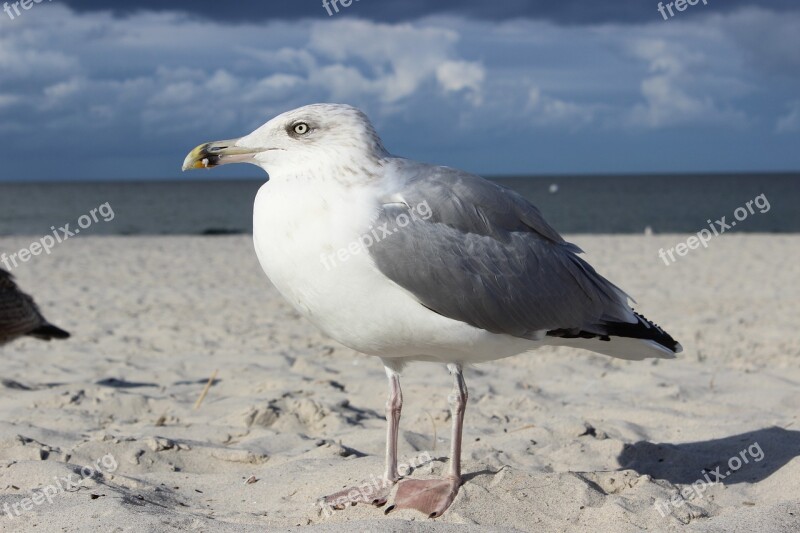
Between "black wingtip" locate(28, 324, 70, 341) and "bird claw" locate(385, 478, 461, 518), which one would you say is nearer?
"bird claw" locate(385, 478, 461, 518)

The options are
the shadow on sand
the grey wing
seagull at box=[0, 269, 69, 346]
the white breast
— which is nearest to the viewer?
the white breast

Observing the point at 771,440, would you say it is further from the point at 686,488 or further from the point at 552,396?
the point at 552,396

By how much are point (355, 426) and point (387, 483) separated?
1.46 metres

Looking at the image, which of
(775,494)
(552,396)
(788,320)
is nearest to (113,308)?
(552,396)

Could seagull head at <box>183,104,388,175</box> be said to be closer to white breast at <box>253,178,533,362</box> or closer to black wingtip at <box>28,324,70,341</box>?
white breast at <box>253,178,533,362</box>

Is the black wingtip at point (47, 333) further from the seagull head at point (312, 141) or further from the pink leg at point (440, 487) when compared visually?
the pink leg at point (440, 487)

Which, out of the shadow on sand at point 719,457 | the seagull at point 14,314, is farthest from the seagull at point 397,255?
the seagull at point 14,314

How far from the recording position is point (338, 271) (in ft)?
10.0

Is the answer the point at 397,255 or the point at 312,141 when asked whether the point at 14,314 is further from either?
the point at 397,255

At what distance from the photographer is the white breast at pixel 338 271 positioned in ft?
9.98

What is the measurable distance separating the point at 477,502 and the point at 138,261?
45.9 feet

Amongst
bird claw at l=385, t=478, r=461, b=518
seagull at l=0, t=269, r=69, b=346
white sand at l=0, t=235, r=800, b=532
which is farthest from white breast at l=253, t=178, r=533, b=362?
seagull at l=0, t=269, r=69, b=346

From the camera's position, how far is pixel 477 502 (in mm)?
3258

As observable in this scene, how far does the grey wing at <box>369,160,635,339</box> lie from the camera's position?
3156 mm
